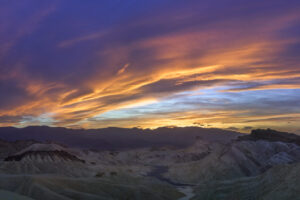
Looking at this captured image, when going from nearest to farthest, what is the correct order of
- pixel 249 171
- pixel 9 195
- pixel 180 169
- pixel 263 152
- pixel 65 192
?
pixel 9 195
pixel 65 192
pixel 249 171
pixel 263 152
pixel 180 169

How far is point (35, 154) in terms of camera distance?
165750 mm

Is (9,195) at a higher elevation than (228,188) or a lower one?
higher

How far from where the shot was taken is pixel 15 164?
13188cm

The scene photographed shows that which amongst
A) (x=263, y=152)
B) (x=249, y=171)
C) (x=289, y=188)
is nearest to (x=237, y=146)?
(x=263, y=152)

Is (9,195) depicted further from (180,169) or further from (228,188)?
(180,169)

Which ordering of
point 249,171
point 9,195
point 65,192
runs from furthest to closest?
→ point 249,171 → point 65,192 → point 9,195

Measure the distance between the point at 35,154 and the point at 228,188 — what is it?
11613 centimetres

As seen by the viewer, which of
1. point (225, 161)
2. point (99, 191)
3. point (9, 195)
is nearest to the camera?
point (9, 195)

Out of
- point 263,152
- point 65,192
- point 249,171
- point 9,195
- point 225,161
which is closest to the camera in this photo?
point 9,195

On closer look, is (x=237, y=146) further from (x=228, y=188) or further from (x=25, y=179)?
(x=25, y=179)

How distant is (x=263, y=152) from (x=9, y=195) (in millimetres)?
120468

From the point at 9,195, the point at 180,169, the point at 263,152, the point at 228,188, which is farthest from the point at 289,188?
the point at 180,169

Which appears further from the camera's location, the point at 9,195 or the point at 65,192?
the point at 65,192

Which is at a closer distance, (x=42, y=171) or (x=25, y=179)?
(x=25, y=179)
